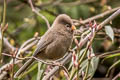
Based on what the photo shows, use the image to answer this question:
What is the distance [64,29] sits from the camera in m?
3.60

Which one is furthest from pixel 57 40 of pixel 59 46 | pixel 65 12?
pixel 65 12

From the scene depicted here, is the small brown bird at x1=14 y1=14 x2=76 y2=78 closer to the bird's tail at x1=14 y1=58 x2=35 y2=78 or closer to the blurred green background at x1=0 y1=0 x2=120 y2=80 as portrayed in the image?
the bird's tail at x1=14 y1=58 x2=35 y2=78

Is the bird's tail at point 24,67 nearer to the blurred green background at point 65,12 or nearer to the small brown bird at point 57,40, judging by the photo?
the small brown bird at point 57,40

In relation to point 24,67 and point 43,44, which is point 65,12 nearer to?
point 43,44

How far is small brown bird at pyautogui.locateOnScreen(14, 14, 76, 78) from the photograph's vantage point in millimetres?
3541

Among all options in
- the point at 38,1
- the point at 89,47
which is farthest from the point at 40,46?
the point at 38,1

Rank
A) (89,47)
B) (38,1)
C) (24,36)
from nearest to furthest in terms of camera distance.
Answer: (89,47) < (38,1) < (24,36)

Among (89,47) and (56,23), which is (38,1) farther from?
(89,47)

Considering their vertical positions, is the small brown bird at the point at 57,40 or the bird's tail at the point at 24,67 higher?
the small brown bird at the point at 57,40

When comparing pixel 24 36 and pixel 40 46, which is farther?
pixel 24 36

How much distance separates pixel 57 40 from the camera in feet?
11.7

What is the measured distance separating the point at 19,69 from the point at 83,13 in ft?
9.04

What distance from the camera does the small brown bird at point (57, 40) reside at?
3541 millimetres

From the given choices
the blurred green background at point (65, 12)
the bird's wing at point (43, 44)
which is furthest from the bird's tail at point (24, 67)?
the blurred green background at point (65, 12)
